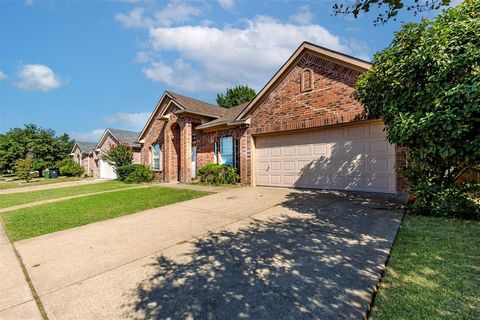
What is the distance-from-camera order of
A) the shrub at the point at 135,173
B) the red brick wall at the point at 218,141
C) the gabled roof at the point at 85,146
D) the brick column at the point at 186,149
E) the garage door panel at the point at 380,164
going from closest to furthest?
the garage door panel at the point at 380,164 → the red brick wall at the point at 218,141 → the brick column at the point at 186,149 → the shrub at the point at 135,173 → the gabled roof at the point at 85,146

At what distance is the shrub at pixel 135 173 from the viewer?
16859mm

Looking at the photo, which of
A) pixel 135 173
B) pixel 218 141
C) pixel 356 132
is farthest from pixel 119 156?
pixel 356 132

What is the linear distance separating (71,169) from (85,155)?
217cm

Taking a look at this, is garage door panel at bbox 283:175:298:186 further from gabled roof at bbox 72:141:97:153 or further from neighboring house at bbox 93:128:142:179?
gabled roof at bbox 72:141:97:153

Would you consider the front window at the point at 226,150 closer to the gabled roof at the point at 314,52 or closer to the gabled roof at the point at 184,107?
the gabled roof at the point at 314,52

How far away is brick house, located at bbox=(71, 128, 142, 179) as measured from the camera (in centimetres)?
2277

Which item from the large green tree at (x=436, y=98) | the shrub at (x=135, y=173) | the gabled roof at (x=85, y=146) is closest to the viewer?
the large green tree at (x=436, y=98)

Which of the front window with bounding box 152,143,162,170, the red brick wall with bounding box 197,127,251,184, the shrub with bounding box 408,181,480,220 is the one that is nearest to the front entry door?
the red brick wall with bounding box 197,127,251,184

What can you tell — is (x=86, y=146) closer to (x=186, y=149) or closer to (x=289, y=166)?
(x=186, y=149)

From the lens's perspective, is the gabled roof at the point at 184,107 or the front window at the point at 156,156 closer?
the gabled roof at the point at 184,107

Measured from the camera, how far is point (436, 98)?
4.85 m

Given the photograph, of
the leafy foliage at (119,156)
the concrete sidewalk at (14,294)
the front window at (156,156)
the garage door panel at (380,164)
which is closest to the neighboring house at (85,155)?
the leafy foliage at (119,156)

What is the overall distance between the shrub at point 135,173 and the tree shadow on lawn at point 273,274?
13.8 metres

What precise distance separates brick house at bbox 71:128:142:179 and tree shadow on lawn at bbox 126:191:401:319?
18204 millimetres
